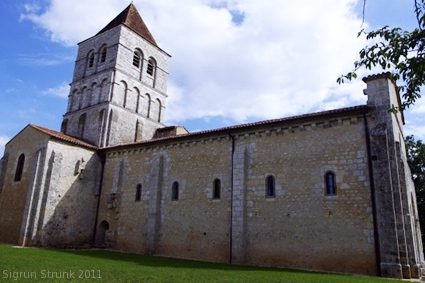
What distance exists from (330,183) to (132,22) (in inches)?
983

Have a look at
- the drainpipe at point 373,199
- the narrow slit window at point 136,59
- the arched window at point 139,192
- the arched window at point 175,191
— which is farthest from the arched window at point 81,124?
the drainpipe at point 373,199

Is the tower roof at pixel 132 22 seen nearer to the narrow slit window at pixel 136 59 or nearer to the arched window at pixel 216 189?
the narrow slit window at pixel 136 59

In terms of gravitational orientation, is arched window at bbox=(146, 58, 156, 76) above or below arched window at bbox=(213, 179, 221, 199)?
above

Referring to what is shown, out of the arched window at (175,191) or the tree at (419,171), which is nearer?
the arched window at (175,191)

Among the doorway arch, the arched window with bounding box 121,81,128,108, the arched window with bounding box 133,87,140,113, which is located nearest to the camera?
the doorway arch

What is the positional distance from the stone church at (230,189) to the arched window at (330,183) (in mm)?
51

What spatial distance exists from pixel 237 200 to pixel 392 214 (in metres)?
6.74

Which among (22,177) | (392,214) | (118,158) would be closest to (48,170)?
(22,177)

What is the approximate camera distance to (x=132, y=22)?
31594 mm

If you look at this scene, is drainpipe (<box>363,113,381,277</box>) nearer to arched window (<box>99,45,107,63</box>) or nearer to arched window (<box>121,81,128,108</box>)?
arched window (<box>121,81,128,108</box>)

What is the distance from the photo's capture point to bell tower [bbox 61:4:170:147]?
27.1m

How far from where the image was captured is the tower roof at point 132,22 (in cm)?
3088

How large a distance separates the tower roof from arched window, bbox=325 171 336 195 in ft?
75.6

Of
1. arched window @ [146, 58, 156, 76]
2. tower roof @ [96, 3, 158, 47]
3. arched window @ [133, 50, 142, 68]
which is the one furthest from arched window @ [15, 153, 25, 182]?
tower roof @ [96, 3, 158, 47]
